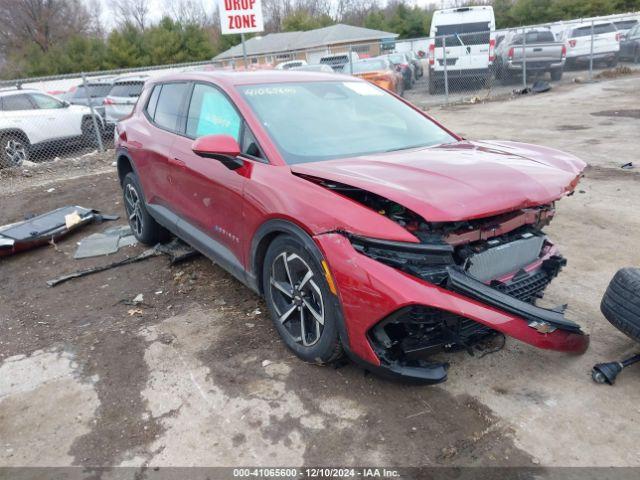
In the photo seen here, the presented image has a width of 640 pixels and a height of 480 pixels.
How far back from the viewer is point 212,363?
3240 millimetres

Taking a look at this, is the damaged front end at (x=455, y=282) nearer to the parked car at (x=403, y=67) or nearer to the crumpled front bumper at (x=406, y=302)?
the crumpled front bumper at (x=406, y=302)

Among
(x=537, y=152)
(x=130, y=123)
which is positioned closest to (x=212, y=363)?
(x=537, y=152)

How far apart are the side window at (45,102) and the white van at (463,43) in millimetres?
11216

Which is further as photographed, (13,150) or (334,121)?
(13,150)

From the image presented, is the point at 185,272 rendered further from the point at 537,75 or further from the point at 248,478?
the point at 537,75

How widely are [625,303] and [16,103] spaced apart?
11418 millimetres

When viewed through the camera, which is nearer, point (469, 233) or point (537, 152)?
point (469, 233)

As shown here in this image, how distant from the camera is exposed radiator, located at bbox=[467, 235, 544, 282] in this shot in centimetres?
273

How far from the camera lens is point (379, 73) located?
48.1 ft

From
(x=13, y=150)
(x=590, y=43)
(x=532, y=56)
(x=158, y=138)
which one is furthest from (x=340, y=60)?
(x=158, y=138)

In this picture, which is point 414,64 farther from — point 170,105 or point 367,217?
point 367,217

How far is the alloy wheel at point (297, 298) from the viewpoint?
2.90 m

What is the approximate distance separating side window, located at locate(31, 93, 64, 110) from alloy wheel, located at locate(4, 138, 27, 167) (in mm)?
1152

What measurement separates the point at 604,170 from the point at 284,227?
582 centimetres
